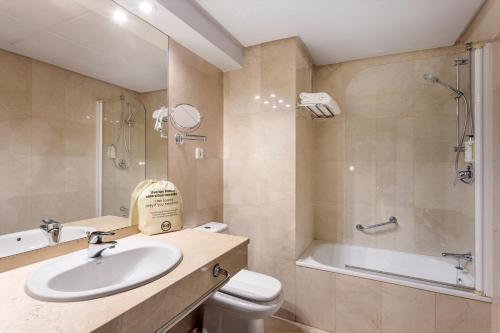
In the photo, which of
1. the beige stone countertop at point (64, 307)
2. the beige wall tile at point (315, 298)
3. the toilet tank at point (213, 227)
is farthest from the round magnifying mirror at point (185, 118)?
the beige wall tile at point (315, 298)

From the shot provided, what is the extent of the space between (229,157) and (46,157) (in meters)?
1.44

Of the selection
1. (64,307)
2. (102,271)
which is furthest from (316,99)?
(64,307)

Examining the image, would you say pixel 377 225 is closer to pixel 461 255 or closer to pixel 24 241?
pixel 461 255

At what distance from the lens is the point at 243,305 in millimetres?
1528

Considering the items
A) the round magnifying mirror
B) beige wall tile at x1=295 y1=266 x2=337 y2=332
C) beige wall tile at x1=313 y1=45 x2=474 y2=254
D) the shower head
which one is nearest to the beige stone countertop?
the round magnifying mirror

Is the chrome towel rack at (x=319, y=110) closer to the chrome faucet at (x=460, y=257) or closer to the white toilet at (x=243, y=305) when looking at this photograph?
the white toilet at (x=243, y=305)

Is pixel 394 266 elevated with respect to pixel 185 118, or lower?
lower

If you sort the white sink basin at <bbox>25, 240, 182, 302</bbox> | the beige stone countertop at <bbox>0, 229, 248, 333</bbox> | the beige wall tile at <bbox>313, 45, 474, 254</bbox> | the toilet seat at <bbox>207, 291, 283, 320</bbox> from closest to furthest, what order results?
the beige stone countertop at <bbox>0, 229, 248, 333</bbox> < the white sink basin at <bbox>25, 240, 182, 302</bbox> < the toilet seat at <bbox>207, 291, 283, 320</bbox> < the beige wall tile at <bbox>313, 45, 474, 254</bbox>

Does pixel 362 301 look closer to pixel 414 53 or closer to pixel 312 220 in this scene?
pixel 312 220

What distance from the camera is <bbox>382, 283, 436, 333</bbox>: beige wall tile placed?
168cm

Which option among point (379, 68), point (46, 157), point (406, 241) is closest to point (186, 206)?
point (46, 157)

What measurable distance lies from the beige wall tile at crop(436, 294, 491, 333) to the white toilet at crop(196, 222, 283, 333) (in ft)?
3.48

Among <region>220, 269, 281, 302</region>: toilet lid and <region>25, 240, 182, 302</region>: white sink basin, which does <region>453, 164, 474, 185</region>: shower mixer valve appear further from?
<region>25, 240, 182, 302</region>: white sink basin

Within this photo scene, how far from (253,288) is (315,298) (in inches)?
26.3
